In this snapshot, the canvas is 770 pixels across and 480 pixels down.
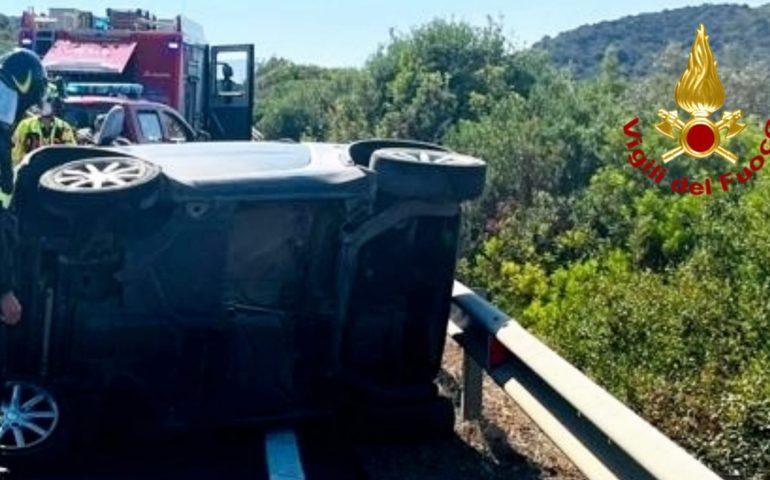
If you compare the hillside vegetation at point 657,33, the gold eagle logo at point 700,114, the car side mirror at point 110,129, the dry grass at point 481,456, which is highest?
the gold eagle logo at point 700,114

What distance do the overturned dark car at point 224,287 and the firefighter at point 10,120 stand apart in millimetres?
69

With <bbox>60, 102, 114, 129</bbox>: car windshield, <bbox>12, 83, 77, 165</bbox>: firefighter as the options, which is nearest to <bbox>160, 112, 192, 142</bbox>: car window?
<bbox>60, 102, 114, 129</bbox>: car windshield

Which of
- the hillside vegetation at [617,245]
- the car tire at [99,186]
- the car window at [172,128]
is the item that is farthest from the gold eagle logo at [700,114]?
the car window at [172,128]

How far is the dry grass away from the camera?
500cm

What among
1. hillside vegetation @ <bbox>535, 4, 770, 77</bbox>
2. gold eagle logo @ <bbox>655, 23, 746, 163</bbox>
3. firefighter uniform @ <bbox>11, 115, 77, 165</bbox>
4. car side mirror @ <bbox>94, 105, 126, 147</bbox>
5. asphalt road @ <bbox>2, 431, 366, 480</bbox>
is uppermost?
gold eagle logo @ <bbox>655, 23, 746, 163</bbox>

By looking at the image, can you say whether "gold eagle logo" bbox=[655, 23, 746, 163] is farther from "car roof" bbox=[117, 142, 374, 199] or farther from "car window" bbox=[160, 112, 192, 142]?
"car window" bbox=[160, 112, 192, 142]

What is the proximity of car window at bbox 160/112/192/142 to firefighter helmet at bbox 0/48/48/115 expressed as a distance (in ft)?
24.2

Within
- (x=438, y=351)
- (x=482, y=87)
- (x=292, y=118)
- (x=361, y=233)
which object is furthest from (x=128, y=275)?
(x=292, y=118)

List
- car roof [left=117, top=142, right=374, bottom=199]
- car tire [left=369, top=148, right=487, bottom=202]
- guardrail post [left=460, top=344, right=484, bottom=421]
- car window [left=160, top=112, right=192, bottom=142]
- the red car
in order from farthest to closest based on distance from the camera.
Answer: car window [left=160, top=112, right=192, bottom=142]
the red car
guardrail post [left=460, top=344, right=484, bottom=421]
car tire [left=369, top=148, right=487, bottom=202]
car roof [left=117, top=142, right=374, bottom=199]

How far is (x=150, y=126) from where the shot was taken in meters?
13.0

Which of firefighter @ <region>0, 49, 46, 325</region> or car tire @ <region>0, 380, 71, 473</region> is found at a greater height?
firefighter @ <region>0, 49, 46, 325</region>

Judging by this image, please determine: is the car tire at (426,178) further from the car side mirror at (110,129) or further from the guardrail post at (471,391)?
the car side mirror at (110,129)

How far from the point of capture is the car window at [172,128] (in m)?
13.1

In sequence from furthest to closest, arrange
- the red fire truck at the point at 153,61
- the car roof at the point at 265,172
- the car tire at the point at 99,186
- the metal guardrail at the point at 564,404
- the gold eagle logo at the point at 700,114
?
the red fire truck at the point at 153,61, the gold eagle logo at the point at 700,114, the car roof at the point at 265,172, the car tire at the point at 99,186, the metal guardrail at the point at 564,404
